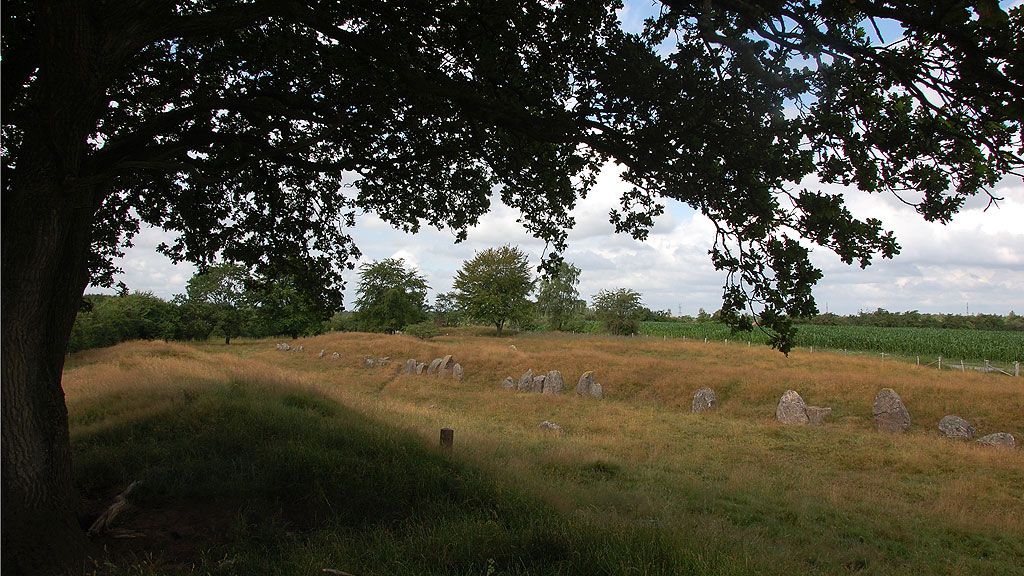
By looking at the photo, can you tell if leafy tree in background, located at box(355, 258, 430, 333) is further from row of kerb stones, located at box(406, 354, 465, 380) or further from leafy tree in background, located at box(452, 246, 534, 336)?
row of kerb stones, located at box(406, 354, 465, 380)

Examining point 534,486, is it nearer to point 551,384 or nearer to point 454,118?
point 454,118

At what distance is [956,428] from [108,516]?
19507mm

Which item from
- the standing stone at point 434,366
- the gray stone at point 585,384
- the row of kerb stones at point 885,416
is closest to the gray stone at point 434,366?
the standing stone at point 434,366

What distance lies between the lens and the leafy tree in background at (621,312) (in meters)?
54.8

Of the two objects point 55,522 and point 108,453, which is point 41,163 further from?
point 108,453

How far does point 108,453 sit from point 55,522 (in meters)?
3.24

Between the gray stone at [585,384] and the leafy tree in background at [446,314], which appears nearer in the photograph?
the gray stone at [585,384]

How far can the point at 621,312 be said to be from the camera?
55.2 m

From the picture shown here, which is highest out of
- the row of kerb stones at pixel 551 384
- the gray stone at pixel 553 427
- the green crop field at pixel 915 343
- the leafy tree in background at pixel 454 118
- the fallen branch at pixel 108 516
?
the leafy tree in background at pixel 454 118

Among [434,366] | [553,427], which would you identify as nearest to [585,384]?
[553,427]

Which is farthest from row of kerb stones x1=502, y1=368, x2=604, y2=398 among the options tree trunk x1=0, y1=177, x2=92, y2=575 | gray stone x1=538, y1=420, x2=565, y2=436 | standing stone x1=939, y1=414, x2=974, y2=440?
tree trunk x1=0, y1=177, x2=92, y2=575

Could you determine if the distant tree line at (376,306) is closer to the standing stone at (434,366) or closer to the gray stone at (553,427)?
the standing stone at (434,366)

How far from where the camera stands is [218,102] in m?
6.62

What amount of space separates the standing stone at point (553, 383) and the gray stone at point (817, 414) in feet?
32.4
